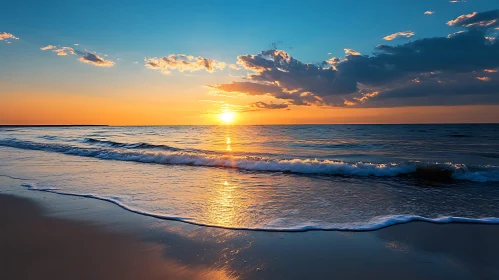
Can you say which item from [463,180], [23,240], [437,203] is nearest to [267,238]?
[23,240]

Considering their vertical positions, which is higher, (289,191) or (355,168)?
(355,168)

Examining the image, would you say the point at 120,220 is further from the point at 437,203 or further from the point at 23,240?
the point at 437,203

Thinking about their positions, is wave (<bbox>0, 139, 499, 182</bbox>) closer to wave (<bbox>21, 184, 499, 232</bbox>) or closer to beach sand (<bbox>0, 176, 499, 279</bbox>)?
wave (<bbox>21, 184, 499, 232</bbox>)

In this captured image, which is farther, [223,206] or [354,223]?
[223,206]

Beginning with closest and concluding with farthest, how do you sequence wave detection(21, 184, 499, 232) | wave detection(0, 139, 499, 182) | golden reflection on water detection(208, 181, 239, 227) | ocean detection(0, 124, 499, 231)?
wave detection(21, 184, 499, 232)
golden reflection on water detection(208, 181, 239, 227)
ocean detection(0, 124, 499, 231)
wave detection(0, 139, 499, 182)

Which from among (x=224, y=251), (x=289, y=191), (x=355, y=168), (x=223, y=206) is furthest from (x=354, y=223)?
(x=355, y=168)

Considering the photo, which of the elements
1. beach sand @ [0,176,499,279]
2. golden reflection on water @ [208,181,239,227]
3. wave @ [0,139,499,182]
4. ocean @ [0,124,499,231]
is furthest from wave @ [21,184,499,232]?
wave @ [0,139,499,182]

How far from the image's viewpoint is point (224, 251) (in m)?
4.08

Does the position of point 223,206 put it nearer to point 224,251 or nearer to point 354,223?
point 224,251

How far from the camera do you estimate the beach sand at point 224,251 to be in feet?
11.5

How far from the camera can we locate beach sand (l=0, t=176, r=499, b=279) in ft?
11.5

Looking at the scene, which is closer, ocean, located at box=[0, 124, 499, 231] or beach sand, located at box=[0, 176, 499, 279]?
beach sand, located at box=[0, 176, 499, 279]

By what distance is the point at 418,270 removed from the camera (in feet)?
11.8

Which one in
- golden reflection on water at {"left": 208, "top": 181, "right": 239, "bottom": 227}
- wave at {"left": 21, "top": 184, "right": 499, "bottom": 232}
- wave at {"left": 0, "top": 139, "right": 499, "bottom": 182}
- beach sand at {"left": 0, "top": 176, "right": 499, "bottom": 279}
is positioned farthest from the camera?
wave at {"left": 0, "top": 139, "right": 499, "bottom": 182}
